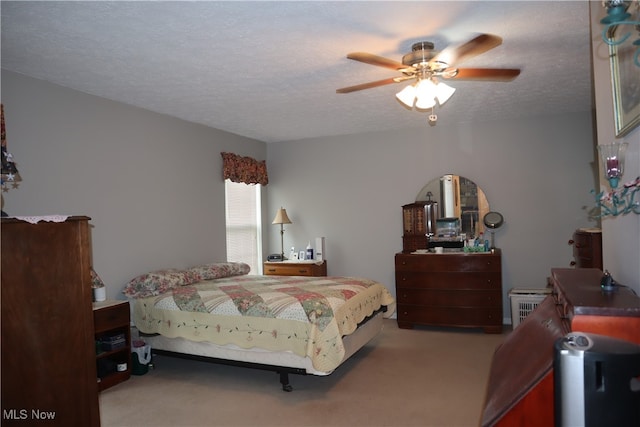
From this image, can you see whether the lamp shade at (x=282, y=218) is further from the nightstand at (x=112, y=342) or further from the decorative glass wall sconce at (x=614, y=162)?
the decorative glass wall sconce at (x=614, y=162)

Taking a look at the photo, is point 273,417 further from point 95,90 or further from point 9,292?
point 95,90

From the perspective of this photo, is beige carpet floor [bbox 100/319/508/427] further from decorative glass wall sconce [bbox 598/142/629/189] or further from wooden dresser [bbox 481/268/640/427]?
decorative glass wall sconce [bbox 598/142/629/189]

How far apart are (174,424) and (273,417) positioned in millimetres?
641

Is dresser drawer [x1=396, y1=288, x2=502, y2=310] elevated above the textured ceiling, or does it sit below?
below

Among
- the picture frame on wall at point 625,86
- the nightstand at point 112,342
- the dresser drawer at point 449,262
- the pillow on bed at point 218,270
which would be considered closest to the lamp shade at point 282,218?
the pillow on bed at point 218,270

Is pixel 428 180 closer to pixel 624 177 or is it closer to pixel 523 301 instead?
pixel 523 301

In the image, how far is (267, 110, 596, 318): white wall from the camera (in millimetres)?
5043

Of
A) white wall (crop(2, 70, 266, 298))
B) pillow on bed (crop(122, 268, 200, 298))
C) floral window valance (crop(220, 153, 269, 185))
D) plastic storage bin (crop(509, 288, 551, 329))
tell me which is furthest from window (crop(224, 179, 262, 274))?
plastic storage bin (crop(509, 288, 551, 329))

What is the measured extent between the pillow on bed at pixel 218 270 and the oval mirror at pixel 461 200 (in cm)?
247

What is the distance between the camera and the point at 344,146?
6.00m

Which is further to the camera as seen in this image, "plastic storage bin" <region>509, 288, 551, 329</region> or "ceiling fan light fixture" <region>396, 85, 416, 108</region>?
"plastic storage bin" <region>509, 288, 551, 329</region>

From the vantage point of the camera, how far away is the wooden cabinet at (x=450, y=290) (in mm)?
4797

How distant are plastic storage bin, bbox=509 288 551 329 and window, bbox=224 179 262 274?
11.1ft
